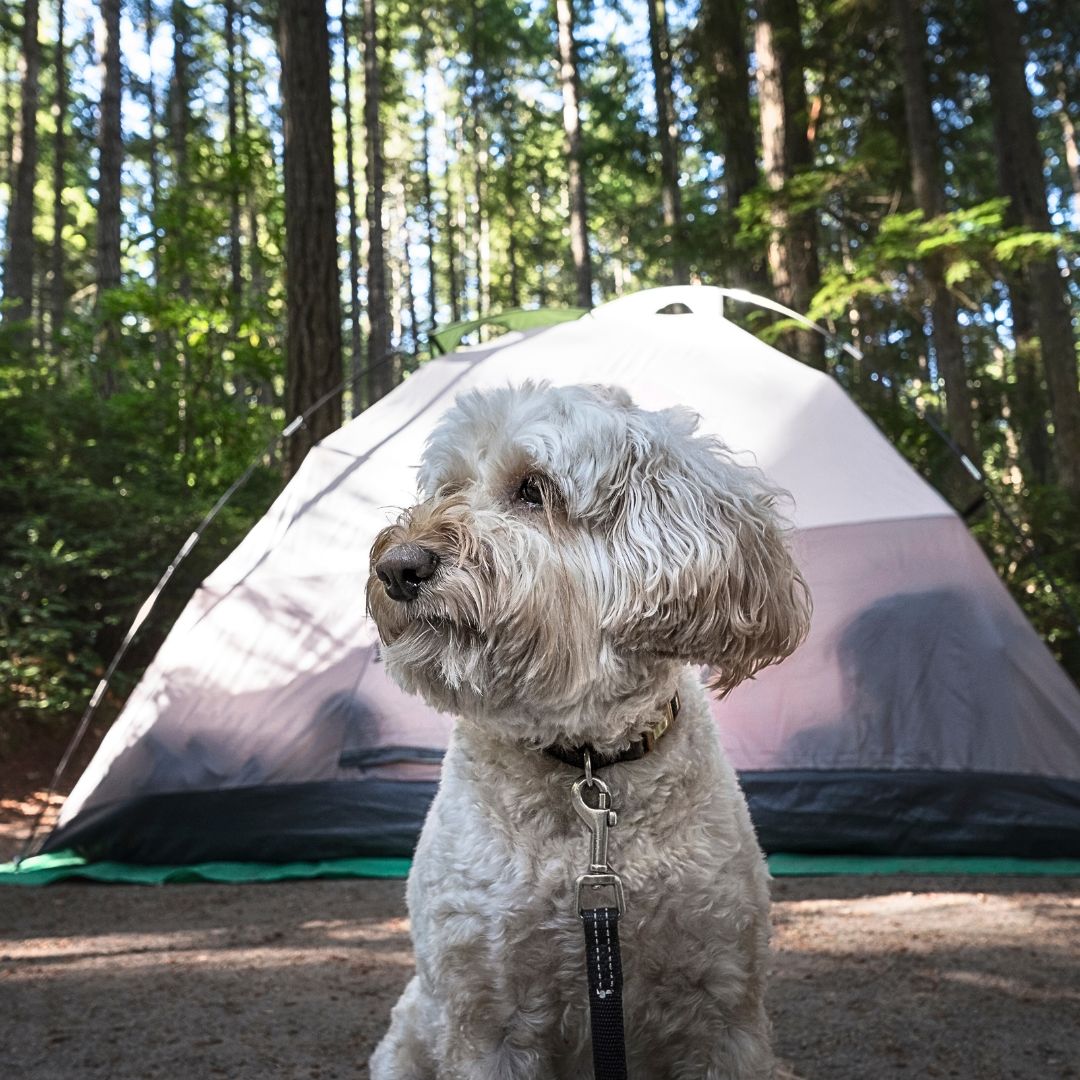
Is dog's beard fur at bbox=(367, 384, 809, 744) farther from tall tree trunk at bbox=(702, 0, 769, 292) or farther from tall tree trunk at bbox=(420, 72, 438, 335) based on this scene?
tall tree trunk at bbox=(420, 72, 438, 335)

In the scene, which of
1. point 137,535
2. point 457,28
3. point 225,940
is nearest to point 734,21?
point 137,535

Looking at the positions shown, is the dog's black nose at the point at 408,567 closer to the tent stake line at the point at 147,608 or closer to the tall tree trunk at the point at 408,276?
the tent stake line at the point at 147,608

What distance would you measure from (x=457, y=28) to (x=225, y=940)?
2417 cm

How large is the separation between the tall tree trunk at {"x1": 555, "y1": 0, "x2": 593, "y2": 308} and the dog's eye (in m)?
13.1

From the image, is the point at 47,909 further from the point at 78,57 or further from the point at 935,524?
the point at 78,57

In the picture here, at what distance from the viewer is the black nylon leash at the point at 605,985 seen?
5.43 feet

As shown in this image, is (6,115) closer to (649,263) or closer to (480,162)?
(480,162)

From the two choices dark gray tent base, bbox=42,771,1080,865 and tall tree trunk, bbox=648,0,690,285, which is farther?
tall tree trunk, bbox=648,0,690,285

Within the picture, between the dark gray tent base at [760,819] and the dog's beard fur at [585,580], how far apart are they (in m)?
2.93

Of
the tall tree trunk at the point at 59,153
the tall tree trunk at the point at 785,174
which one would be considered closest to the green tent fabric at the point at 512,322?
the tall tree trunk at the point at 785,174

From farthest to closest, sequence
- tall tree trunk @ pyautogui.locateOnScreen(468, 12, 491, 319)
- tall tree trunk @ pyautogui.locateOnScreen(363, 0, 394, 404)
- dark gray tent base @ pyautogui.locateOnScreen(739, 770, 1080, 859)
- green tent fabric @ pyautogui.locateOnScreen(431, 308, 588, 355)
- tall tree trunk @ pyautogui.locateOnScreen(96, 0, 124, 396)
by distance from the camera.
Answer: tall tree trunk @ pyautogui.locateOnScreen(468, 12, 491, 319) → tall tree trunk @ pyautogui.locateOnScreen(363, 0, 394, 404) → tall tree trunk @ pyautogui.locateOnScreen(96, 0, 124, 396) → green tent fabric @ pyautogui.locateOnScreen(431, 308, 588, 355) → dark gray tent base @ pyautogui.locateOnScreen(739, 770, 1080, 859)

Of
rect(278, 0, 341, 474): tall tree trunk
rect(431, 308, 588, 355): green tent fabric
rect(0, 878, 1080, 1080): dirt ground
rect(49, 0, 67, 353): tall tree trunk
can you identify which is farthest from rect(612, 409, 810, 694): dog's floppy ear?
rect(49, 0, 67, 353): tall tree trunk

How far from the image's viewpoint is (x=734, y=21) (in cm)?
1137

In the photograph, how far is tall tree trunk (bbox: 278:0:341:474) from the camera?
6625 mm
